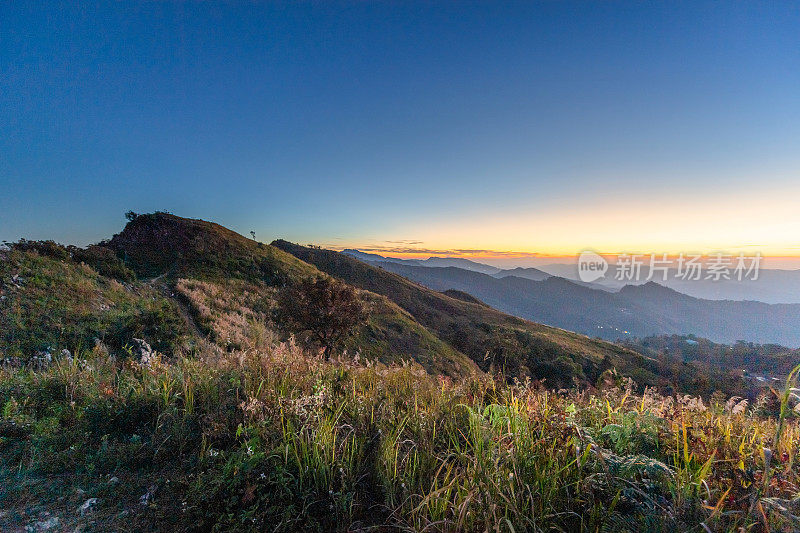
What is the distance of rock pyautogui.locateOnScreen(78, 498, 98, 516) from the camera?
2.32 m

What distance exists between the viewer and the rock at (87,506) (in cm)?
232

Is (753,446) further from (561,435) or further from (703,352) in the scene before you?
(703,352)

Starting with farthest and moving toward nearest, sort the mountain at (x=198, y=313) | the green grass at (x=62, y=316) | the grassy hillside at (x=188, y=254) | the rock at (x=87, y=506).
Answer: the grassy hillside at (x=188, y=254) < the mountain at (x=198, y=313) < the green grass at (x=62, y=316) < the rock at (x=87, y=506)

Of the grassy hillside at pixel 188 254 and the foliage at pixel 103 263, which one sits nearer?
the foliage at pixel 103 263

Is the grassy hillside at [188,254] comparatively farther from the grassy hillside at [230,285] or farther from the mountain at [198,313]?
the mountain at [198,313]

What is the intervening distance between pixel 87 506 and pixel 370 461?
2.09 m

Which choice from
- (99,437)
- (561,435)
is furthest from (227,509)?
(561,435)

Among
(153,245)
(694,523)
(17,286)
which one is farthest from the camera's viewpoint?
(153,245)

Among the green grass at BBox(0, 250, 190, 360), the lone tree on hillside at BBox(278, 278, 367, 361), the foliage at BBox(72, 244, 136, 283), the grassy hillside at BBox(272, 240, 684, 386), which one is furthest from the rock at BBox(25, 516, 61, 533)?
the foliage at BBox(72, 244, 136, 283)

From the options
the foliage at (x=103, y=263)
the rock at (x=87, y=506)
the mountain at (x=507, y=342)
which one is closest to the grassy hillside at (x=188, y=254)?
the foliage at (x=103, y=263)

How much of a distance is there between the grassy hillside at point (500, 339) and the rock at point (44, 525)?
61.2 ft

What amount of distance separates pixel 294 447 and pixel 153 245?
45.6m

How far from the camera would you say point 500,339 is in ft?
134

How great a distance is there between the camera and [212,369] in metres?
4.08
